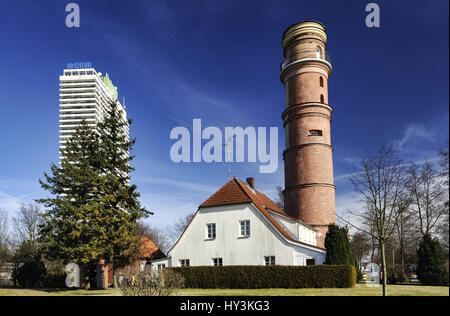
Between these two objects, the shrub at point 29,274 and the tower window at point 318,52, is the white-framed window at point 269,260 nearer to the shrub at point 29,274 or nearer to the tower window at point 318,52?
the shrub at point 29,274

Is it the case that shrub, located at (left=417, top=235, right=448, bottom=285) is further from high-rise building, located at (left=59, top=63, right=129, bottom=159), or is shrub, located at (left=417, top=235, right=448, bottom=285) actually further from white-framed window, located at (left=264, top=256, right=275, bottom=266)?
high-rise building, located at (left=59, top=63, right=129, bottom=159)

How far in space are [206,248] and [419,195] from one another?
21.1 m

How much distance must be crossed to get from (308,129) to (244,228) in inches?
512

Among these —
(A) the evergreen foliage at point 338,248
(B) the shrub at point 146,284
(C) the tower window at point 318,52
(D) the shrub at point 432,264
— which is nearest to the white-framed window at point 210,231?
(A) the evergreen foliage at point 338,248

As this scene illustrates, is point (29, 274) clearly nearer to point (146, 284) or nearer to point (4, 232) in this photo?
point (4, 232)

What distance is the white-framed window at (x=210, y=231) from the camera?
28750 millimetres

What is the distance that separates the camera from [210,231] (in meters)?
29.0

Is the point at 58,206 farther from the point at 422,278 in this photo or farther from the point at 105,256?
the point at 422,278

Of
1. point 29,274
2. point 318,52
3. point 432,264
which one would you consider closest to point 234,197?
point 432,264

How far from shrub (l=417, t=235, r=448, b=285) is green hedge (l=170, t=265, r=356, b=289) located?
908 centimetres

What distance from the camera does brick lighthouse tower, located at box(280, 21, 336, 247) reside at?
114 feet

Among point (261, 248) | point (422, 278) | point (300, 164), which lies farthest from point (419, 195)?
point (261, 248)
